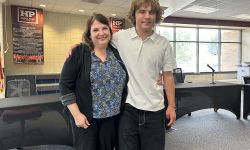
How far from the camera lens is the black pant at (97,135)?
1303 millimetres

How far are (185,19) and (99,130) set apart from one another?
861cm

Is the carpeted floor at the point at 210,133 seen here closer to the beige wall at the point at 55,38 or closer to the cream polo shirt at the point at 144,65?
the cream polo shirt at the point at 144,65

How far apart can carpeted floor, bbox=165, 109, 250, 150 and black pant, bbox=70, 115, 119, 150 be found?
5.80ft

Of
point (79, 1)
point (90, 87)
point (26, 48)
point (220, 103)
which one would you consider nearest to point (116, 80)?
point (90, 87)

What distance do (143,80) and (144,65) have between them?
9 cm

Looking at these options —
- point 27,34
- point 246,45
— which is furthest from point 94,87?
point 246,45

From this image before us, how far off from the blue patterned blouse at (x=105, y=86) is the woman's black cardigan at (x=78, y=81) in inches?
1.1

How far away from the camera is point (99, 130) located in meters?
1.34

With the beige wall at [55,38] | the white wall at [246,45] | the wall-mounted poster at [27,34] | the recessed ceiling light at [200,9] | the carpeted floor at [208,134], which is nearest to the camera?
the carpeted floor at [208,134]

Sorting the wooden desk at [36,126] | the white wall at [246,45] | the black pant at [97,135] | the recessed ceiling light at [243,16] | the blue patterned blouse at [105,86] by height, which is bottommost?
the wooden desk at [36,126]

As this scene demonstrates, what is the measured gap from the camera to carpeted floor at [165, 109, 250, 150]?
3.02 metres

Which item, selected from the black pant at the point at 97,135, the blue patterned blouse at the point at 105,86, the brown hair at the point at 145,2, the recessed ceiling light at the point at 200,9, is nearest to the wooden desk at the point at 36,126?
the black pant at the point at 97,135

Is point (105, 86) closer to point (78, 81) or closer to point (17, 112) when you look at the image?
point (78, 81)

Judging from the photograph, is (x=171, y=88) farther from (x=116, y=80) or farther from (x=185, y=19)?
(x=185, y=19)
